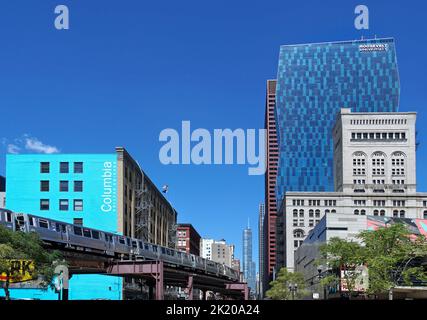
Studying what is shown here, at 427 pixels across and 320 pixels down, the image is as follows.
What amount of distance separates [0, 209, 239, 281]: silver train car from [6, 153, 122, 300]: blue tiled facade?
20.8 meters

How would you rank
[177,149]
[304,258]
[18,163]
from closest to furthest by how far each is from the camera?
[177,149] < [18,163] < [304,258]

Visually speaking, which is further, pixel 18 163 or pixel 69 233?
pixel 18 163

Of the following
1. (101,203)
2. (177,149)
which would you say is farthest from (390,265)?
(101,203)

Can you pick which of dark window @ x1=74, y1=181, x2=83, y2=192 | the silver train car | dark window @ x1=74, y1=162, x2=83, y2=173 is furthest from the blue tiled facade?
the silver train car

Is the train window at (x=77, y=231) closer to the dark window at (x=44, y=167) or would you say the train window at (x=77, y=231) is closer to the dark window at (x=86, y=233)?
the dark window at (x=86, y=233)

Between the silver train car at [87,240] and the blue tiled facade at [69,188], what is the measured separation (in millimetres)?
Result: 20848

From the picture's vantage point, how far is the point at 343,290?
7131 centimetres

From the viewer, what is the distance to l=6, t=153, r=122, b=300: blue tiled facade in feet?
334

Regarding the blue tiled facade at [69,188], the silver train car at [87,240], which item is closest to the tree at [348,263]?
the silver train car at [87,240]
